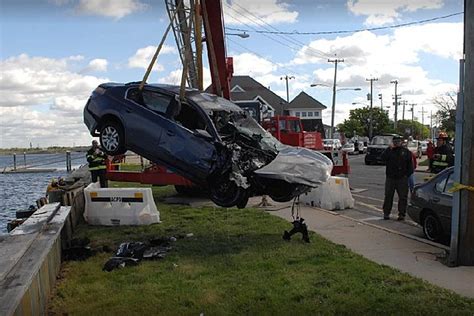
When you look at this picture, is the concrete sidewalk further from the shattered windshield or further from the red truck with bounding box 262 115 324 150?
the red truck with bounding box 262 115 324 150

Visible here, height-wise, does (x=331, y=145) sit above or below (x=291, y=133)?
below

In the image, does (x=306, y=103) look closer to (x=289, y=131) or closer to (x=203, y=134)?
(x=289, y=131)

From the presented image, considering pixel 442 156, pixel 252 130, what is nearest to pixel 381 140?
pixel 442 156

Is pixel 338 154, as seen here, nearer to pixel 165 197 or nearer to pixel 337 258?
pixel 165 197

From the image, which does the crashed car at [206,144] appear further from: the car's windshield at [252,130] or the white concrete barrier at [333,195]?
the white concrete barrier at [333,195]

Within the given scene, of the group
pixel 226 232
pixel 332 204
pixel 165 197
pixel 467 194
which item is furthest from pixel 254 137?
pixel 165 197

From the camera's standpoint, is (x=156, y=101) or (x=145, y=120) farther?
(x=156, y=101)

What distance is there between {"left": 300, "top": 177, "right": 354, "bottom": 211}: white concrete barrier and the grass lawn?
3930 millimetres

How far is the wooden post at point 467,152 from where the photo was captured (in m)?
7.32

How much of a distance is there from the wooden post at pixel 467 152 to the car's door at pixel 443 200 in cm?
127

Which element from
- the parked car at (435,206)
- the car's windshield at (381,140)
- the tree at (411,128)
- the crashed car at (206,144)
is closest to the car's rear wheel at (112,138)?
the crashed car at (206,144)

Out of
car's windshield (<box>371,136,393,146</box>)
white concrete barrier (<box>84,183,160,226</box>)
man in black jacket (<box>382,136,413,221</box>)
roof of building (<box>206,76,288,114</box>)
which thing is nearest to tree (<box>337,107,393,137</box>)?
roof of building (<box>206,76,288,114</box>)

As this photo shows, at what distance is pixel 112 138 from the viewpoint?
9.43 metres

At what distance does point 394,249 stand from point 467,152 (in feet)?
6.08
